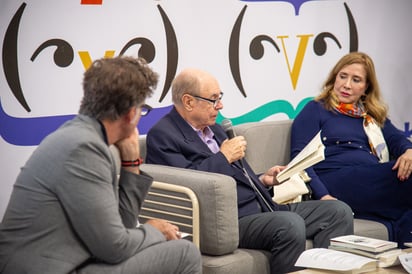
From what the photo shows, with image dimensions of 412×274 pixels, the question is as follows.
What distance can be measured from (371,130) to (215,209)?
156 cm

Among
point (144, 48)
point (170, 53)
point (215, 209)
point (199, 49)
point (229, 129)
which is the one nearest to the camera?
point (215, 209)

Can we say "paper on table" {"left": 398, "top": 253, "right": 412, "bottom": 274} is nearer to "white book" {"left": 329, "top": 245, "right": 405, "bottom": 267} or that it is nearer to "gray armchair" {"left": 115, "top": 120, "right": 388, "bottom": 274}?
"white book" {"left": 329, "top": 245, "right": 405, "bottom": 267}

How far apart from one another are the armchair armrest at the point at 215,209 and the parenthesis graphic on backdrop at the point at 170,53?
1060 mm

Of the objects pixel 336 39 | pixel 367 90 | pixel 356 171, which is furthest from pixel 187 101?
pixel 336 39

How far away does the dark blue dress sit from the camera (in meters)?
4.08

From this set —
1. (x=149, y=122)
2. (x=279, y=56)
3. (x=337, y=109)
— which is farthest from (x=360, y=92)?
(x=149, y=122)

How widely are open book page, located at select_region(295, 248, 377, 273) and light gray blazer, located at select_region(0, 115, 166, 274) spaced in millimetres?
912

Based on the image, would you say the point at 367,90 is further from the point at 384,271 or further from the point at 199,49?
the point at 384,271

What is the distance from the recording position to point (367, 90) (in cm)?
453

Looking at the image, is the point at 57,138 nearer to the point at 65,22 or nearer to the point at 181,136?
the point at 181,136

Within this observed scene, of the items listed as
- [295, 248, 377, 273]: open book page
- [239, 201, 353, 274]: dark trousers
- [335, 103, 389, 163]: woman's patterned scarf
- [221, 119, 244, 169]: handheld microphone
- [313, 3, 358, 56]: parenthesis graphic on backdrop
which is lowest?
[239, 201, 353, 274]: dark trousers

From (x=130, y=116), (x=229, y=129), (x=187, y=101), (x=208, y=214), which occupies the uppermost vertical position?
(x=130, y=116)

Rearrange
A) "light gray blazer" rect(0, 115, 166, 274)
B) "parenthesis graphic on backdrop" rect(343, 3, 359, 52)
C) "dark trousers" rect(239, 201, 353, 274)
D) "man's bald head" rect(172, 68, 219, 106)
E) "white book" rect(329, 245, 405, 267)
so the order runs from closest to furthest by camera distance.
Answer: "light gray blazer" rect(0, 115, 166, 274) → "white book" rect(329, 245, 405, 267) → "dark trousers" rect(239, 201, 353, 274) → "man's bald head" rect(172, 68, 219, 106) → "parenthesis graphic on backdrop" rect(343, 3, 359, 52)

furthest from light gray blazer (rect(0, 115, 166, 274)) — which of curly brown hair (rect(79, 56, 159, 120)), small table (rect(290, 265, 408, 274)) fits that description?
small table (rect(290, 265, 408, 274))
